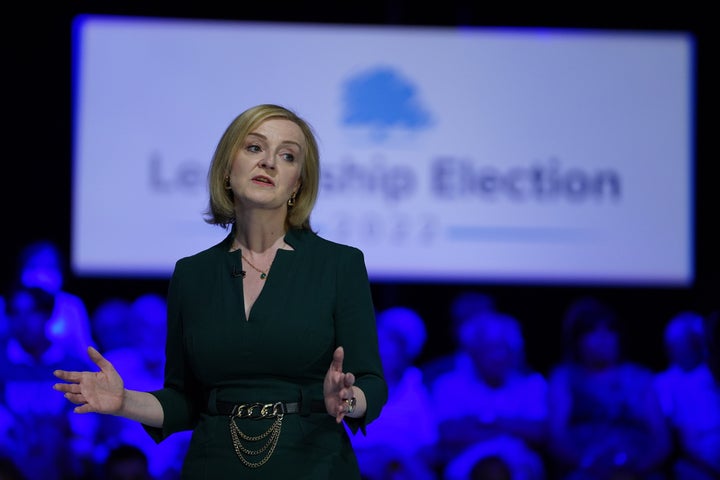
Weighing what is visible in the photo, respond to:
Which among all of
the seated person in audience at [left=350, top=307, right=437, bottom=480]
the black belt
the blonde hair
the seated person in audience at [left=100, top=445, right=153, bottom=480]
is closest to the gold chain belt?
the black belt

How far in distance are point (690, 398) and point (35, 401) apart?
3020 millimetres

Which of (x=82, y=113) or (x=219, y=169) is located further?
(x=82, y=113)

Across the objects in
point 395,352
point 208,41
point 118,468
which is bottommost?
point 118,468

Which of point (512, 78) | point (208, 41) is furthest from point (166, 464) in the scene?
point (512, 78)

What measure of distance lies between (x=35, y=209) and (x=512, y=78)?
2.32 meters

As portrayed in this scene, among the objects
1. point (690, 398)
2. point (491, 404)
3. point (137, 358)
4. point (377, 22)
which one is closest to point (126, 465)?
point (137, 358)

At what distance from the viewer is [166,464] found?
4453 mm

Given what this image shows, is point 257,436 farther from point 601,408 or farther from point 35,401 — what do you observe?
point 601,408

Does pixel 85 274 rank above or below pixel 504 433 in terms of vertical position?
above

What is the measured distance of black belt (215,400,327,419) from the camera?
1.51m

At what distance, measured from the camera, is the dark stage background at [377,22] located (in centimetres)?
464

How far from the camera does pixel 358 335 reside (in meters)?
1.56

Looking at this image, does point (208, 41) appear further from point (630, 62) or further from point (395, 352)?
point (630, 62)

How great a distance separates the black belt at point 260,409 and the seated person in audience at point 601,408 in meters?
3.29
